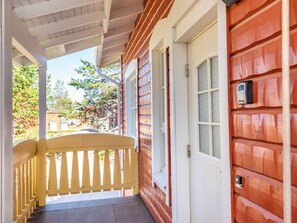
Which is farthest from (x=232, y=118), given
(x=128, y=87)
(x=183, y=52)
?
(x=128, y=87)

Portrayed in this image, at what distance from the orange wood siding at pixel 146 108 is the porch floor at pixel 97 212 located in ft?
0.51

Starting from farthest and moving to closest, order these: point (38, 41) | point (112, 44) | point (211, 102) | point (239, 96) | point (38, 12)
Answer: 1. point (112, 44)
2. point (38, 41)
3. point (38, 12)
4. point (211, 102)
5. point (239, 96)

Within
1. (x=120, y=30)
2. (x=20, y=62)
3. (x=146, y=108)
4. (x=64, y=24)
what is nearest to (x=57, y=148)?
(x=146, y=108)

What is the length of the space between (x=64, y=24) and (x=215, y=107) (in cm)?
241

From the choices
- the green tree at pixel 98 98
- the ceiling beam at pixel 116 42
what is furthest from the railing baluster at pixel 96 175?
the green tree at pixel 98 98

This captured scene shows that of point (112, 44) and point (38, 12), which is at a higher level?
point (112, 44)

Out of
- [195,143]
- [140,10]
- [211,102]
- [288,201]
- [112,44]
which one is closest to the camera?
[288,201]

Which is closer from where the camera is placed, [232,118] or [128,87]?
[232,118]

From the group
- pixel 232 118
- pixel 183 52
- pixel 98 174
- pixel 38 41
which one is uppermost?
pixel 38 41

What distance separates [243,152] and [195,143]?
94cm

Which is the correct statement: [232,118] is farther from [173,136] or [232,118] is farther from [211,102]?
[173,136]

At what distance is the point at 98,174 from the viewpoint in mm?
3975

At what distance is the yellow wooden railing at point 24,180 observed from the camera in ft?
8.95

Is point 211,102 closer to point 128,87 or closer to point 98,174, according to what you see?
point 98,174
